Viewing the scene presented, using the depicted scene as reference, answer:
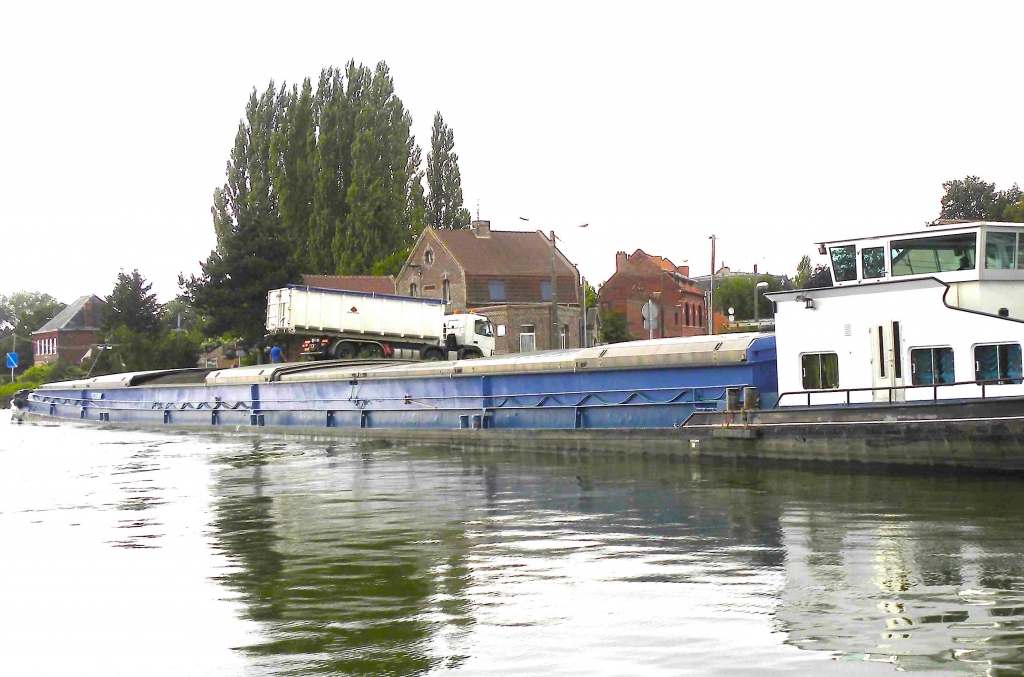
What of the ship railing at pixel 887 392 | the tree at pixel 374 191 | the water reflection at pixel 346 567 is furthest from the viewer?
the tree at pixel 374 191

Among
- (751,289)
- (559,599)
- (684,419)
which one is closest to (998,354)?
(684,419)

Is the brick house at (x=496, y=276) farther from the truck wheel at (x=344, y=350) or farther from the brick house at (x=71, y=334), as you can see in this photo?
the brick house at (x=71, y=334)

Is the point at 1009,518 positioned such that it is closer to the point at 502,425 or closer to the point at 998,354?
the point at 998,354

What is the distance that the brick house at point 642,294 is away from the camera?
9394 centimetres

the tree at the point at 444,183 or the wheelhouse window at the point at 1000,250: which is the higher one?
the tree at the point at 444,183

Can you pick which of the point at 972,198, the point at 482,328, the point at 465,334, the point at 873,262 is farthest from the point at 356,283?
the point at 873,262

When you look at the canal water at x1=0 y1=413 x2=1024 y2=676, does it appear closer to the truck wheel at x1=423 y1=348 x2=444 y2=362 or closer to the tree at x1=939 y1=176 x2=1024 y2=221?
the truck wheel at x1=423 y1=348 x2=444 y2=362

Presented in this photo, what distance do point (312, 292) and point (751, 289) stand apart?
286 ft

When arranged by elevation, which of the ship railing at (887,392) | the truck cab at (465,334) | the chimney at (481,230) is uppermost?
the chimney at (481,230)

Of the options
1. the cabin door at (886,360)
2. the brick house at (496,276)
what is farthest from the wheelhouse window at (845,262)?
the brick house at (496,276)

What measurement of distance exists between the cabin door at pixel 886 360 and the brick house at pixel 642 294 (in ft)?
241

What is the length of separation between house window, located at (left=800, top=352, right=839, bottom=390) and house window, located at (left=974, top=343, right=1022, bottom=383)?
2.52m

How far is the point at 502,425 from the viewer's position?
27422mm

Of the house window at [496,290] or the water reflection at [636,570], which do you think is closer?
the water reflection at [636,570]
